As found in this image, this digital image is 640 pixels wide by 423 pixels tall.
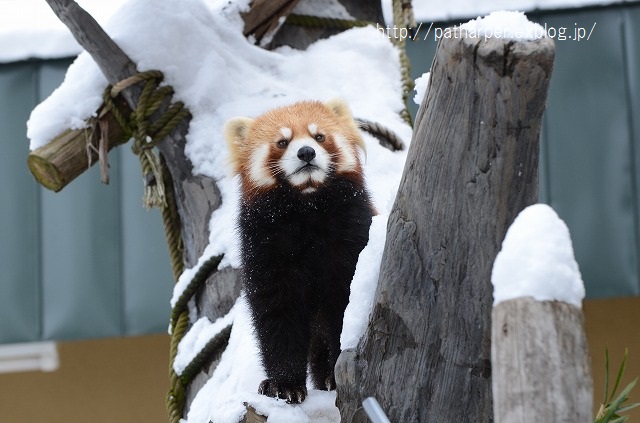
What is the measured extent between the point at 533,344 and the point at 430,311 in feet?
1.30

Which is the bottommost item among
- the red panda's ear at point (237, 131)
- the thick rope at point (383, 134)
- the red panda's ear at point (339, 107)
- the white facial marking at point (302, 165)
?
the white facial marking at point (302, 165)

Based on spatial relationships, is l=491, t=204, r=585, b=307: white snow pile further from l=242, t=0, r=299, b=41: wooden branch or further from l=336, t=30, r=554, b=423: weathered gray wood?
l=242, t=0, r=299, b=41: wooden branch

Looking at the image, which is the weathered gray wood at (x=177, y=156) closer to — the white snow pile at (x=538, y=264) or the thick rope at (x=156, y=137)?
the thick rope at (x=156, y=137)

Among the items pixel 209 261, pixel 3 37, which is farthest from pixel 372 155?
pixel 3 37

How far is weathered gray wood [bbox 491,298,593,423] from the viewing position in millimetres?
1022

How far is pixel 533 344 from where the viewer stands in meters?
1.04

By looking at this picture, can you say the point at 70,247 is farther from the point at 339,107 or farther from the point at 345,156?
the point at 345,156

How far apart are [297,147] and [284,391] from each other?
467 millimetres

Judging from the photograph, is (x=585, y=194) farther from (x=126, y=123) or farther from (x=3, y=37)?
(x=3, y=37)

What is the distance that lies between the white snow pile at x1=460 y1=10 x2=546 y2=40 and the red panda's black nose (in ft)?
1.47

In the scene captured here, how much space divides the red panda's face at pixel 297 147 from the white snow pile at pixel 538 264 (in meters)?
0.66

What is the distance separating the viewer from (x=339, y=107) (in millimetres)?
1932

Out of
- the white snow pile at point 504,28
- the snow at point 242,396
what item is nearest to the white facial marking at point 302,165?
the snow at point 242,396

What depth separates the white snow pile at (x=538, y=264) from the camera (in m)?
1.04
